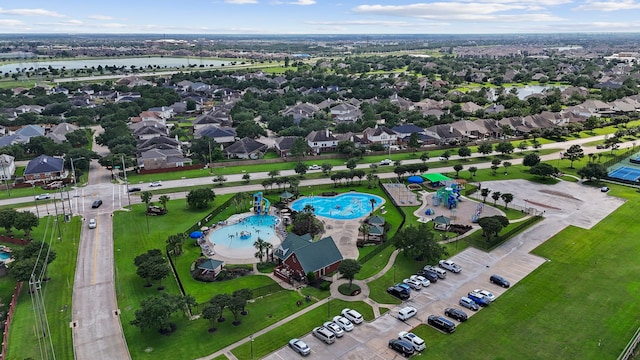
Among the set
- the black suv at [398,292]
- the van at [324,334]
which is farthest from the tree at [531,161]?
the van at [324,334]

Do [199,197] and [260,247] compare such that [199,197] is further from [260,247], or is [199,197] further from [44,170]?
[44,170]

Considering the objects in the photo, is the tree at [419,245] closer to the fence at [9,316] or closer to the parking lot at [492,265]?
the parking lot at [492,265]

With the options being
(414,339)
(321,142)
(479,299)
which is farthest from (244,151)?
(414,339)

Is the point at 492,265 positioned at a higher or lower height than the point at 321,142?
lower

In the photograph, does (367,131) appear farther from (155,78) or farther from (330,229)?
(155,78)

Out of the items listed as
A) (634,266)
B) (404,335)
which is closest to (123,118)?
(404,335)

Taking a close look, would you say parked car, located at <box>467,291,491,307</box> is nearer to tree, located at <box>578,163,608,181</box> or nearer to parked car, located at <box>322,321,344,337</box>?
parked car, located at <box>322,321,344,337</box>

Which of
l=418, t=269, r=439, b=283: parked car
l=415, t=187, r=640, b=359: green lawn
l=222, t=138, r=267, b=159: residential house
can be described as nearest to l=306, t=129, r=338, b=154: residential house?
l=222, t=138, r=267, b=159: residential house
